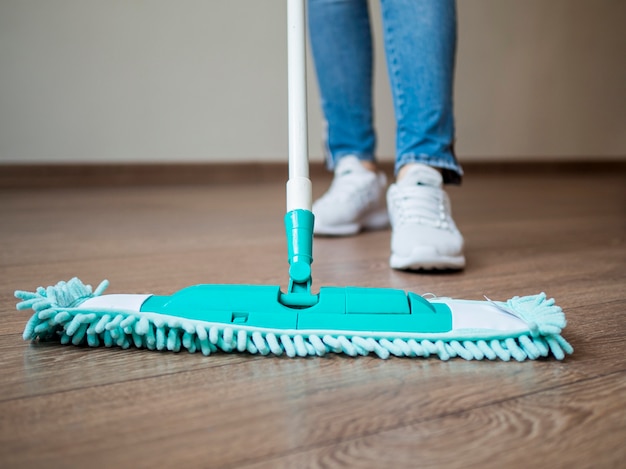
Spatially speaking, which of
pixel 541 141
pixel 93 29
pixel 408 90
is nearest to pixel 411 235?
pixel 408 90

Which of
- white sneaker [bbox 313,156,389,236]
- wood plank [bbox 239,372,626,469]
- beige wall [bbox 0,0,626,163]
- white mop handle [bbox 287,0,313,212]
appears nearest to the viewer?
wood plank [bbox 239,372,626,469]

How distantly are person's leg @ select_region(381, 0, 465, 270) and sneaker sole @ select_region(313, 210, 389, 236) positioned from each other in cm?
22

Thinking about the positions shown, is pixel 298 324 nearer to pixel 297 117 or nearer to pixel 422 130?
pixel 297 117

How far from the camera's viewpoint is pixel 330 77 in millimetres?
1268

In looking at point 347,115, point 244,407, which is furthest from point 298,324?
point 347,115

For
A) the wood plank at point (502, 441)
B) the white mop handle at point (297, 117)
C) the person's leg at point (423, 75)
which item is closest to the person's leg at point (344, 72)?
the person's leg at point (423, 75)

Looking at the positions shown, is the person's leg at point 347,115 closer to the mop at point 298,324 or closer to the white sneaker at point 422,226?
the white sneaker at point 422,226

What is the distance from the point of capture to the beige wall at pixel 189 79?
213 cm

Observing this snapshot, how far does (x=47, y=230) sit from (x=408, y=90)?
798 mm

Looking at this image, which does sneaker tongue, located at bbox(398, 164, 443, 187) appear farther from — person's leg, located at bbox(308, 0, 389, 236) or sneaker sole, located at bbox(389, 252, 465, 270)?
person's leg, located at bbox(308, 0, 389, 236)

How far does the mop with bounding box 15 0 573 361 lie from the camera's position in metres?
0.55

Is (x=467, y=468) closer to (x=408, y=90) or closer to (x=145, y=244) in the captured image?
(x=408, y=90)

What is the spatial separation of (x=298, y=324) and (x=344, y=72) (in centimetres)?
81

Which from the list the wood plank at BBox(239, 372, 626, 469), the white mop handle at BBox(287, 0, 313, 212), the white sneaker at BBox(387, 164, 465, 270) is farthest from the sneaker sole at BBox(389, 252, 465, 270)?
the wood plank at BBox(239, 372, 626, 469)
